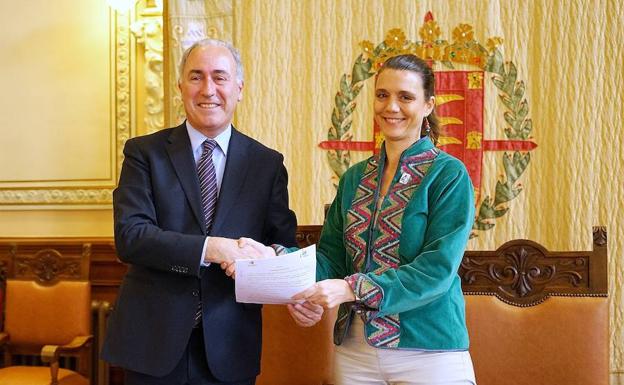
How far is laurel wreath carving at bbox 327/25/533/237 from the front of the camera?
3639 millimetres

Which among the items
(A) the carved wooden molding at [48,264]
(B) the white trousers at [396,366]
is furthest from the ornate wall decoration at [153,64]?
(B) the white trousers at [396,366]

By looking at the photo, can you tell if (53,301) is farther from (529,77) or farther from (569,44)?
(569,44)

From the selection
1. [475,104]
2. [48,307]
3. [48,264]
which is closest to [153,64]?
[48,264]

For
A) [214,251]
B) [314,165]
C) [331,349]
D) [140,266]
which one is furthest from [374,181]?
[314,165]

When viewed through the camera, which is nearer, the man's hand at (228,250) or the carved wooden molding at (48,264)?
the man's hand at (228,250)

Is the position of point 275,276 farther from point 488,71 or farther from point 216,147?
point 488,71

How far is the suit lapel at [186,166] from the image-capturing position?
1.92 m

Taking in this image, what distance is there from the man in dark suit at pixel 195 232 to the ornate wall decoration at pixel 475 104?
1.84m

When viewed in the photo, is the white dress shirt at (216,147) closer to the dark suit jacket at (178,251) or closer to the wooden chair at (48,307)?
the dark suit jacket at (178,251)

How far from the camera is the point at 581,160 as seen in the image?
3.58 meters

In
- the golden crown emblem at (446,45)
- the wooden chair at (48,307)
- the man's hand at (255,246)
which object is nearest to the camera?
the man's hand at (255,246)

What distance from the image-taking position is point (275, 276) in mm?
1780

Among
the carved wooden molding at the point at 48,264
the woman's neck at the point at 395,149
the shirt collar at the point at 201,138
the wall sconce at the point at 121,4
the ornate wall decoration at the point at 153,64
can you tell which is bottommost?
the carved wooden molding at the point at 48,264

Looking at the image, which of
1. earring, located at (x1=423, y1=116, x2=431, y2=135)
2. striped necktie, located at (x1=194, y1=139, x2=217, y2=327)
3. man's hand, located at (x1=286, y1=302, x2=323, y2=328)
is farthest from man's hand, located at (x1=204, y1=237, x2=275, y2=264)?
earring, located at (x1=423, y1=116, x2=431, y2=135)
